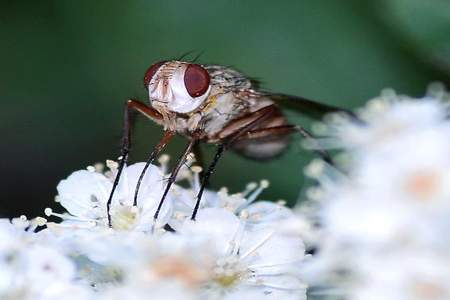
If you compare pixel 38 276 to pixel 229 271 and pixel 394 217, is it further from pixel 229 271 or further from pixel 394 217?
pixel 394 217

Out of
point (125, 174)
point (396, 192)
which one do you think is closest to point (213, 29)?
point (125, 174)

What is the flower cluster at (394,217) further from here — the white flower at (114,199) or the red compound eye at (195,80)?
the red compound eye at (195,80)

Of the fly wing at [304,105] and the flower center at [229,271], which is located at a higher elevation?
the fly wing at [304,105]

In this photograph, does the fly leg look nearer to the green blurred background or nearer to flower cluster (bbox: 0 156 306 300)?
flower cluster (bbox: 0 156 306 300)

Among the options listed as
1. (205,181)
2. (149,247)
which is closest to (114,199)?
(205,181)

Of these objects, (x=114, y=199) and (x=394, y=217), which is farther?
(x=114, y=199)

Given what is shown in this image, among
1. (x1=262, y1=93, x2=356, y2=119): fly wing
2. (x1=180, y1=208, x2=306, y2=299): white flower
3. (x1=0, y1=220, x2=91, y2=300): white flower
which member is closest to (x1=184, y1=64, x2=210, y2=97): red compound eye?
(x1=262, y1=93, x2=356, y2=119): fly wing

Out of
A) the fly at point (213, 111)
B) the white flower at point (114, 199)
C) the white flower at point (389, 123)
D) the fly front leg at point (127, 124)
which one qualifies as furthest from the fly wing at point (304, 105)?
the white flower at point (389, 123)

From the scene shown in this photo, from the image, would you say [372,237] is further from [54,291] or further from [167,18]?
[167,18]
